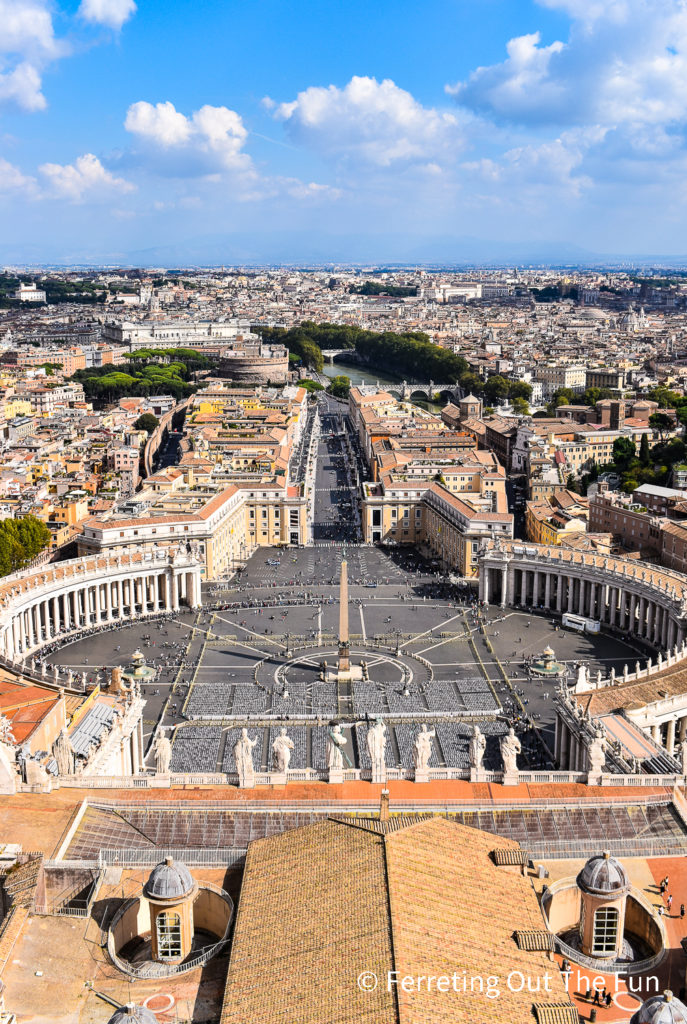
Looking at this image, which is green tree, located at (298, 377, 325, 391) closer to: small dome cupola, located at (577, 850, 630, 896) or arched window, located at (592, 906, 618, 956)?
arched window, located at (592, 906, 618, 956)

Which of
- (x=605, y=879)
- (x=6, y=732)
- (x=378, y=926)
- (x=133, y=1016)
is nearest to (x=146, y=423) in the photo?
(x=6, y=732)

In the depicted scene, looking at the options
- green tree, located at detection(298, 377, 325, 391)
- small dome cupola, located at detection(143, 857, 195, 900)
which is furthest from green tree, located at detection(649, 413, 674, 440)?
small dome cupola, located at detection(143, 857, 195, 900)

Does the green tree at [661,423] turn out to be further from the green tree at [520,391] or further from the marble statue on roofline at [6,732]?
the marble statue on roofline at [6,732]

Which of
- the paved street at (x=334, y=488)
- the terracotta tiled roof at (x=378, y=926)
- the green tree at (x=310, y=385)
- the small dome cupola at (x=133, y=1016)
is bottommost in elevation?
the paved street at (x=334, y=488)

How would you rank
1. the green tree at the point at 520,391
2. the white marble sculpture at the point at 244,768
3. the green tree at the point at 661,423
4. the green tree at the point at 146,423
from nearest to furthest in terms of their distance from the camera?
1. the white marble sculpture at the point at 244,768
2. the green tree at the point at 661,423
3. the green tree at the point at 146,423
4. the green tree at the point at 520,391

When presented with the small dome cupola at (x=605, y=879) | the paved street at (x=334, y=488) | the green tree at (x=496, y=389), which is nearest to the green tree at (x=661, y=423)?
the paved street at (x=334, y=488)

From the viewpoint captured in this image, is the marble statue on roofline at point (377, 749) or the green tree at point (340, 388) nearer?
the marble statue on roofline at point (377, 749)

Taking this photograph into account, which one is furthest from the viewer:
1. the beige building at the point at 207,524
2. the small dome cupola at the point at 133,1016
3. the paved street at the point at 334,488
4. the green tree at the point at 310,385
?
the green tree at the point at 310,385

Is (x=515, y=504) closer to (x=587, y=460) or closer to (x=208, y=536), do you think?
(x=587, y=460)
